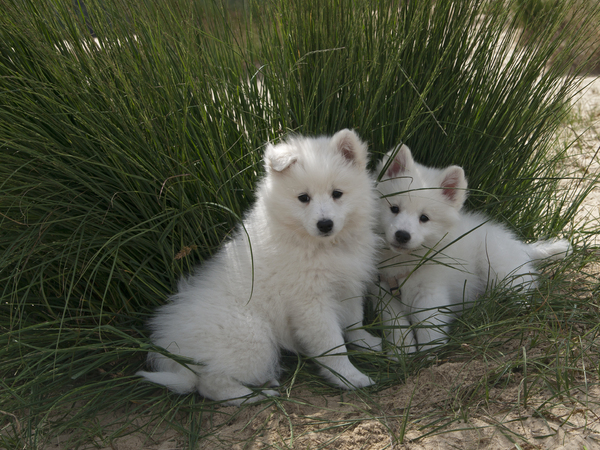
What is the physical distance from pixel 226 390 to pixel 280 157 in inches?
45.4

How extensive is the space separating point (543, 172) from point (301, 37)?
2.30 metres

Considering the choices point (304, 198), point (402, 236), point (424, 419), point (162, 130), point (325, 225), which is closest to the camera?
A: point (424, 419)

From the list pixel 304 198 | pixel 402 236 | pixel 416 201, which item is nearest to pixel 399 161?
pixel 416 201

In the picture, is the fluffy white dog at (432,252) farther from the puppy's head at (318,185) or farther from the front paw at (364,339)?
the puppy's head at (318,185)

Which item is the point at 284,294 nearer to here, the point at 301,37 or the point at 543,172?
the point at 301,37

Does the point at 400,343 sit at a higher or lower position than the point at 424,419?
lower

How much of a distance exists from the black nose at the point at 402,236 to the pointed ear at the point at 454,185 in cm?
33

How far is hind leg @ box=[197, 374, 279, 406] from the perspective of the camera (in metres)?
2.26

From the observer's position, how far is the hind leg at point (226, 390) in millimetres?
2256

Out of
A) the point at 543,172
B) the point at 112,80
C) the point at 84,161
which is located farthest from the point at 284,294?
the point at 543,172

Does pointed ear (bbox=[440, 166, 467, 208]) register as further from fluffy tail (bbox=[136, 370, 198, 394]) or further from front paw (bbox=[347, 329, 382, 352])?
fluffy tail (bbox=[136, 370, 198, 394])

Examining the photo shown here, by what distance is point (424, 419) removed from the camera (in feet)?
6.64

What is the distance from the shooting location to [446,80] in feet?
9.86

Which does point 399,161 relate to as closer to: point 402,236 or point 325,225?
point 402,236
